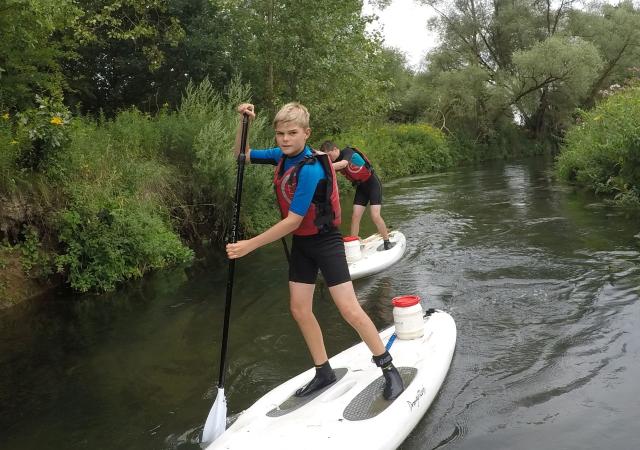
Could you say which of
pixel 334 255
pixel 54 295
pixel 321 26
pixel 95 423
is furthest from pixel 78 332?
pixel 321 26

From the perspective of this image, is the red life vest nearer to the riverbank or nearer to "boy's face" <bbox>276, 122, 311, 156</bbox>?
"boy's face" <bbox>276, 122, 311, 156</bbox>


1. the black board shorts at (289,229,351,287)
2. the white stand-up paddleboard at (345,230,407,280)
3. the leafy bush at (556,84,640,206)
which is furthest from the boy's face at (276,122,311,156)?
the leafy bush at (556,84,640,206)

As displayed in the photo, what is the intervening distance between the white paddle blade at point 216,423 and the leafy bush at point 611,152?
9.67 metres

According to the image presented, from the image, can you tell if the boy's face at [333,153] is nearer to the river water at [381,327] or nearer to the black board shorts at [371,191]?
the black board shorts at [371,191]

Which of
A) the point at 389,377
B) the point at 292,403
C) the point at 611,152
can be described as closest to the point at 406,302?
the point at 389,377

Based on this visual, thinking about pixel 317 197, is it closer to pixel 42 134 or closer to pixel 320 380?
pixel 320 380

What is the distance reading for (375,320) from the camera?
20.3 ft

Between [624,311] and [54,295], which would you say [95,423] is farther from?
[624,311]

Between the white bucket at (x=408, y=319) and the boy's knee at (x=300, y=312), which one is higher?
the boy's knee at (x=300, y=312)

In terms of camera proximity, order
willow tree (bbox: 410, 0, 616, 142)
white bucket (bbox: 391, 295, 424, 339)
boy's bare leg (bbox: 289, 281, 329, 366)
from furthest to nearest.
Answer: willow tree (bbox: 410, 0, 616, 142), white bucket (bbox: 391, 295, 424, 339), boy's bare leg (bbox: 289, 281, 329, 366)

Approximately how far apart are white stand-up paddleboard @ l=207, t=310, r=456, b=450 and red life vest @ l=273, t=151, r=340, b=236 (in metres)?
1.11

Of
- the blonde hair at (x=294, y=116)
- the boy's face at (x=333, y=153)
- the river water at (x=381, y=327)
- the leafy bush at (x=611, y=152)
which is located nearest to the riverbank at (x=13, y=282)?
the river water at (x=381, y=327)

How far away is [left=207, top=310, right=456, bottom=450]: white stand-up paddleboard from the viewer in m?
3.42

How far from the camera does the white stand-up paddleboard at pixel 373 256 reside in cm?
765
